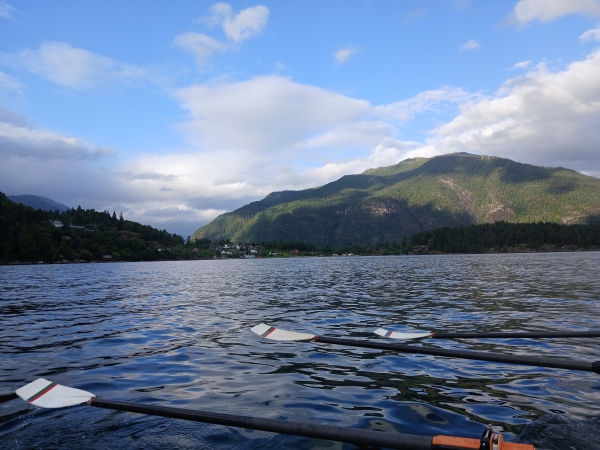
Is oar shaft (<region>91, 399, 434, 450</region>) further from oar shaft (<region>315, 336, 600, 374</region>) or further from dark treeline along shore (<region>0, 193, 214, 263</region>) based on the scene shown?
dark treeline along shore (<region>0, 193, 214, 263</region>)

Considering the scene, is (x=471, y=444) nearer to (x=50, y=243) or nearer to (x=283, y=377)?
(x=283, y=377)

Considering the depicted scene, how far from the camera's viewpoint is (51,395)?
7.87 meters

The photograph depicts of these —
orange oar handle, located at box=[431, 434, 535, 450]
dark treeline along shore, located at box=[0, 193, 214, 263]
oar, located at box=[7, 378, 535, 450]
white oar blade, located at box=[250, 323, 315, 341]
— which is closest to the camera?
orange oar handle, located at box=[431, 434, 535, 450]

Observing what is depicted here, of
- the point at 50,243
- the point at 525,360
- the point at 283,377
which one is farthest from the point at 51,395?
the point at 50,243

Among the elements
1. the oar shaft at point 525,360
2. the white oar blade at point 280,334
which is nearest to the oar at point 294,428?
the oar shaft at point 525,360

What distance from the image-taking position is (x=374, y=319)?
19.2 metres

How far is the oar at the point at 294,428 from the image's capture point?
14.7ft

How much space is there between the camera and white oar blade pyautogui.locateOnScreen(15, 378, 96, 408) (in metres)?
7.50

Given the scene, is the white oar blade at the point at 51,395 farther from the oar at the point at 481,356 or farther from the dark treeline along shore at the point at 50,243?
the dark treeline along shore at the point at 50,243

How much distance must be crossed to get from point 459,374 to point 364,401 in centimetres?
318

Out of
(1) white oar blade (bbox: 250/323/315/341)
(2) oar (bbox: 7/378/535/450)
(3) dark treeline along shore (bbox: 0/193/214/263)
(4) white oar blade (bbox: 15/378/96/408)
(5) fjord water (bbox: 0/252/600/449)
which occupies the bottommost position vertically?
(5) fjord water (bbox: 0/252/600/449)

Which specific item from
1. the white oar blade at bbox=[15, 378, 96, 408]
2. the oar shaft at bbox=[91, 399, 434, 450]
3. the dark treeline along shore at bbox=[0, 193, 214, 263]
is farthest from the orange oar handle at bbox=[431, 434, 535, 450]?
the dark treeline along shore at bbox=[0, 193, 214, 263]

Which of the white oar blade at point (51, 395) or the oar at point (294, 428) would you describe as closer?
the oar at point (294, 428)

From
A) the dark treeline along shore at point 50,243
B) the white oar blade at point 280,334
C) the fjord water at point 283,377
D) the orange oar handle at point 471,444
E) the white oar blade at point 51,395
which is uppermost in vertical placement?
the dark treeline along shore at point 50,243
